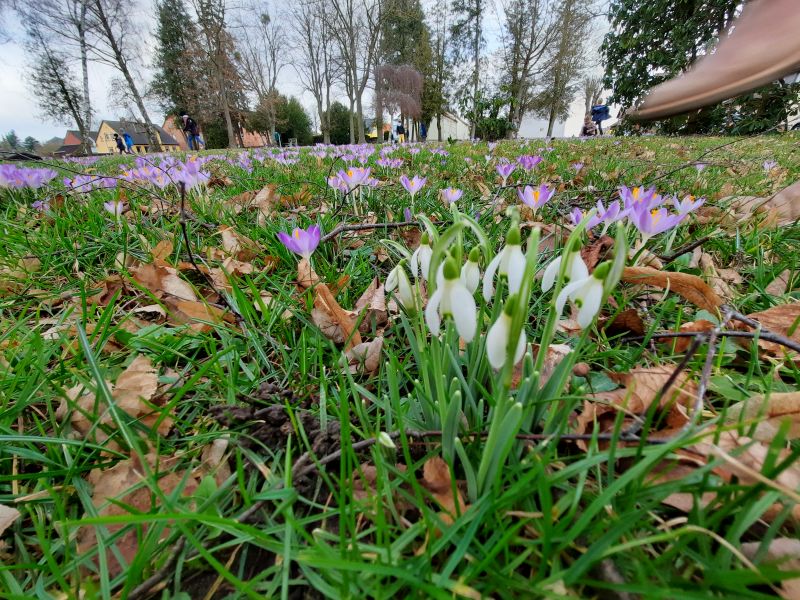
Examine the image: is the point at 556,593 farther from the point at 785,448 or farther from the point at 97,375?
the point at 97,375

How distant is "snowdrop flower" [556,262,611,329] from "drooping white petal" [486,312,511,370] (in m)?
0.11

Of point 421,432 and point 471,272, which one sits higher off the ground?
point 471,272

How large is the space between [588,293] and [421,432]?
38 centimetres

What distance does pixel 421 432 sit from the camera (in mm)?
700

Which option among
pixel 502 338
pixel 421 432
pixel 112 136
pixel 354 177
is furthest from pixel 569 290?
pixel 112 136

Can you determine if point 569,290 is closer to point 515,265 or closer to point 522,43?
point 515,265

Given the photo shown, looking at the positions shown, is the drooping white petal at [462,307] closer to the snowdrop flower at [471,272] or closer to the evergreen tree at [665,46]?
Answer: the snowdrop flower at [471,272]

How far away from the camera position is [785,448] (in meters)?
0.66

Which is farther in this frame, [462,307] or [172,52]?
[172,52]

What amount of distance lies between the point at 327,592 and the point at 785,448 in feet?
2.60

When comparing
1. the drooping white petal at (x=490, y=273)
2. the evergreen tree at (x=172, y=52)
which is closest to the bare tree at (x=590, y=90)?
the evergreen tree at (x=172, y=52)

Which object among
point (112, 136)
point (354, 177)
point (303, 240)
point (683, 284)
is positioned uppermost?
point (112, 136)

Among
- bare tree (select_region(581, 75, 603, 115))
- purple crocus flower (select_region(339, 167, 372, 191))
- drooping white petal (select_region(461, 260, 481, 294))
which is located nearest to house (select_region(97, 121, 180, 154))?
bare tree (select_region(581, 75, 603, 115))

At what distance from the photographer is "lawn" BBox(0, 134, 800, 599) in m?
0.50
